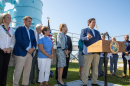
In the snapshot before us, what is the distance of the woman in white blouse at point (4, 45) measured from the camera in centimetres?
213

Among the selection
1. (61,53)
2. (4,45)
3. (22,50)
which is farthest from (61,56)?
(4,45)

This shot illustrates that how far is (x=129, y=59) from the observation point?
4.34m

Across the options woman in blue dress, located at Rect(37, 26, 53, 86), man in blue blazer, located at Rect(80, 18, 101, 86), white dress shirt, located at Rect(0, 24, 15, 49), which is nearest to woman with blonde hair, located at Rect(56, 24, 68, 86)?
woman in blue dress, located at Rect(37, 26, 53, 86)

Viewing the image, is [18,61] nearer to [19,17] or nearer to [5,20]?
[5,20]

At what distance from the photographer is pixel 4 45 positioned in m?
2.20

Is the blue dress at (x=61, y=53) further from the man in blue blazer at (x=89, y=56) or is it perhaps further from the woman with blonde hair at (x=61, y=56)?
the man in blue blazer at (x=89, y=56)

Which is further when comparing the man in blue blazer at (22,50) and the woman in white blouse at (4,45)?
the man in blue blazer at (22,50)

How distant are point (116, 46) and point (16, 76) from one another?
2326 millimetres

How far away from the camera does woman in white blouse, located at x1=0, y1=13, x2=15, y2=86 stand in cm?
213

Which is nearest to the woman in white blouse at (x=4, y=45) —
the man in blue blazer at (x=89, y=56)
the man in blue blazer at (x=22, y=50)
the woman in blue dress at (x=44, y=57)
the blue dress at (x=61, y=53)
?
the man in blue blazer at (x=22, y=50)

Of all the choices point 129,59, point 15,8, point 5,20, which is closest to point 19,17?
point 15,8

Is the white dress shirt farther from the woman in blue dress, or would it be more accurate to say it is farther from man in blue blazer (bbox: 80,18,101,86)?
man in blue blazer (bbox: 80,18,101,86)

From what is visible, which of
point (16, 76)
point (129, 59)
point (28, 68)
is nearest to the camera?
point (16, 76)

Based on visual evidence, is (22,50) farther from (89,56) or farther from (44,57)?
(89,56)
